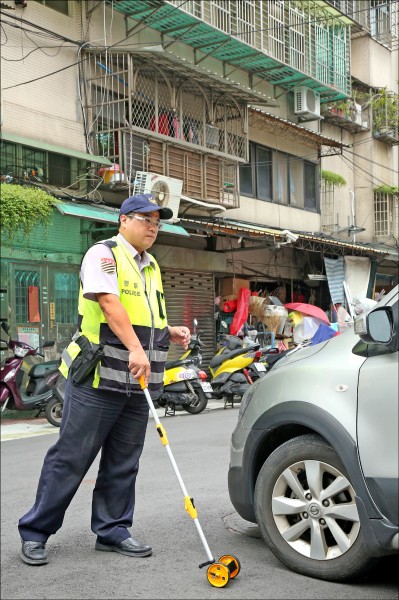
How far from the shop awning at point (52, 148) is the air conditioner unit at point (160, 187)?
1.96ft

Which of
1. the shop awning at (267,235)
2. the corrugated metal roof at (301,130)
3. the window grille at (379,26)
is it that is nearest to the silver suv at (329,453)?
the shop awning at (267,235)

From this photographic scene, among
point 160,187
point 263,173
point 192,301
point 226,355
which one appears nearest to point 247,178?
point 263,173

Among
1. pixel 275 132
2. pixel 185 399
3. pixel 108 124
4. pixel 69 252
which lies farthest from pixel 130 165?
pixel 275 132

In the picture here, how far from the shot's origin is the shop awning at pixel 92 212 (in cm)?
1109

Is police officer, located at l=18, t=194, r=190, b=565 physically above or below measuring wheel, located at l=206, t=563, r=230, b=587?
above

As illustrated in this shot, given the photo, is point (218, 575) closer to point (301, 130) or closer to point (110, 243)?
point (110, 243)

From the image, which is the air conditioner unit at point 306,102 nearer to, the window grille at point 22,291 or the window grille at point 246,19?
the window grille at point 246,19

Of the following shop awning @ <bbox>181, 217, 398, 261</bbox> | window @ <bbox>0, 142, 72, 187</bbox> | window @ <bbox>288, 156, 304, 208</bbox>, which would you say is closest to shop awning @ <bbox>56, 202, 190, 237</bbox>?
window @ <bbox>0, 142, 72, 187</bbox>

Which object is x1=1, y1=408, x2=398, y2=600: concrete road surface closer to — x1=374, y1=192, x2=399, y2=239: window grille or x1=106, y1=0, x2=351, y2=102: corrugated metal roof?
x1=106, y1=0, x2=351, y2=102: corrugated metal roof

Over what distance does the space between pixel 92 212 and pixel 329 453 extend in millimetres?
8652

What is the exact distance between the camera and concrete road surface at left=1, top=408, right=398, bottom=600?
3.34m

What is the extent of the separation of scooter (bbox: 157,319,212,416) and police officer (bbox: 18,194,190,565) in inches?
259

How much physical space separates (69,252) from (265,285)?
23.4 ft

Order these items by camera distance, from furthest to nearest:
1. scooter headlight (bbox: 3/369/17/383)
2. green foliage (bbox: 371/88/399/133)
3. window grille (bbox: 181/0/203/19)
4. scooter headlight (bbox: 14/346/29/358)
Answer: green foliage (bbox: 371/88/399/133), window grille (bbox: 181/0/203/19), scooter headlight (bbox: 14/346/29/358), scooter headlight (bbox: 3/369/17/383)
